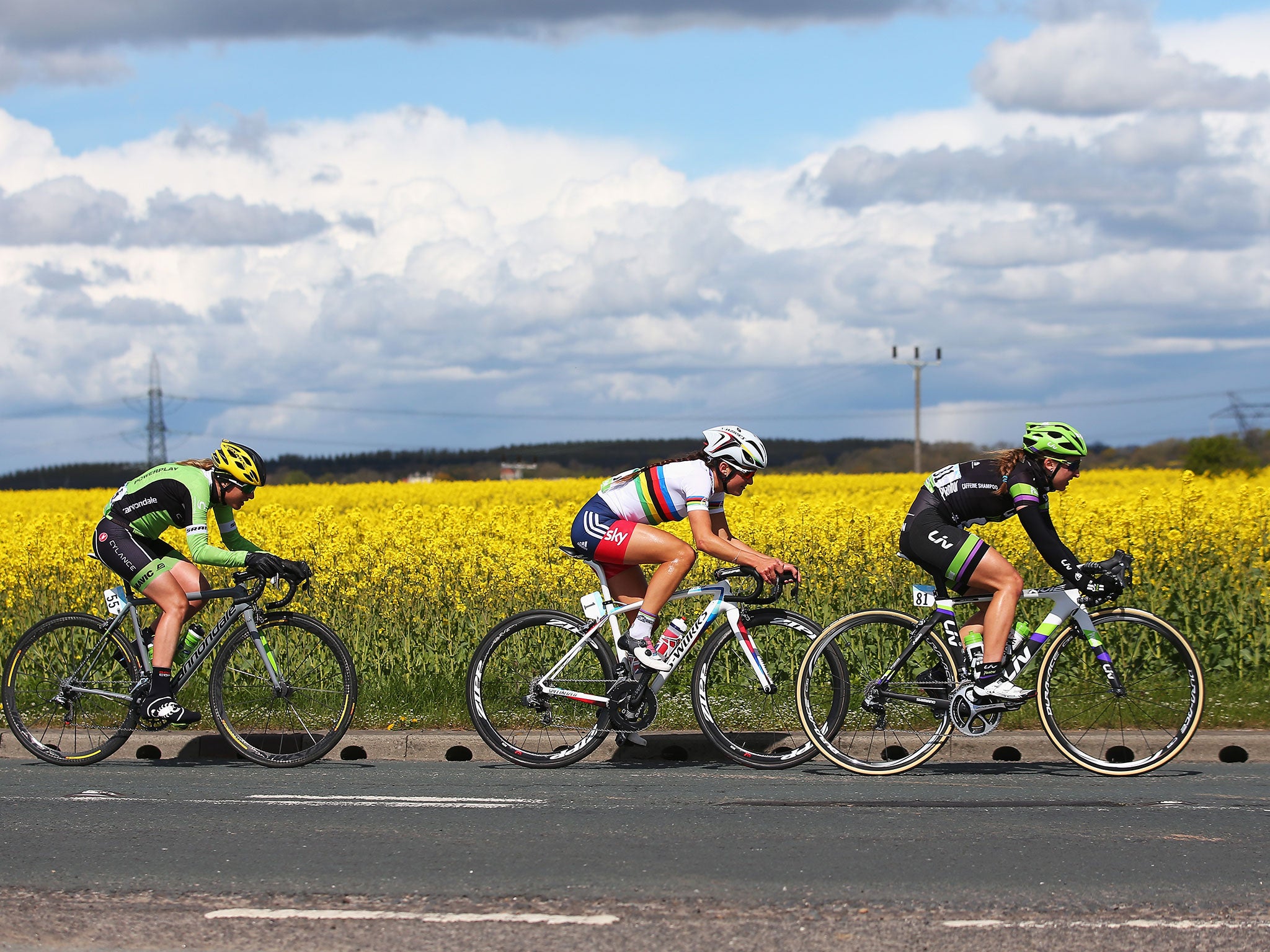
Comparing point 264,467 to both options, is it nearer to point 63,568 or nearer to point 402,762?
point 402,762

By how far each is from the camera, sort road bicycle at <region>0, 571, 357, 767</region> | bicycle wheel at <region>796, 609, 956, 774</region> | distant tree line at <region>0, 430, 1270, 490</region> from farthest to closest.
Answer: distant tree line at <region>0, 430, 1270, 490</region>
road bicycle at <region>0, 571, 357, 767</region>
bicycle wheel at <region>796, 609, 956, 774</region>

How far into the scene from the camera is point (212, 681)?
878cm

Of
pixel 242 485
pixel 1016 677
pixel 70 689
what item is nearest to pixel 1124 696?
pixel 1016 677

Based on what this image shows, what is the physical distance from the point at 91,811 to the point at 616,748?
338cm

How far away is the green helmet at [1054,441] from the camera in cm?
811

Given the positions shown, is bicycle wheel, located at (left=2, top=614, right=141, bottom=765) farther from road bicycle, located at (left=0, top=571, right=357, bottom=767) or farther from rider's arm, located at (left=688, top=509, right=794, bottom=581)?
rider's arm, located at (left=688, top=509, right=794, bottom=581)

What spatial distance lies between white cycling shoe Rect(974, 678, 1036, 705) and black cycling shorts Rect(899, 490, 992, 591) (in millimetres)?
564

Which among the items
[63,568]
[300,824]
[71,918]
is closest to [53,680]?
[300,824]

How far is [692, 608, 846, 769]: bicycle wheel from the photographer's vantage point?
848 cm

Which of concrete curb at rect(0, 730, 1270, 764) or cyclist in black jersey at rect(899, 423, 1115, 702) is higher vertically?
cyclist in black jersey at rect(899, 423, 1115, 702)

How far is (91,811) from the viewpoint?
23.7ft

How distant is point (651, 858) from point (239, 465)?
3982 mm

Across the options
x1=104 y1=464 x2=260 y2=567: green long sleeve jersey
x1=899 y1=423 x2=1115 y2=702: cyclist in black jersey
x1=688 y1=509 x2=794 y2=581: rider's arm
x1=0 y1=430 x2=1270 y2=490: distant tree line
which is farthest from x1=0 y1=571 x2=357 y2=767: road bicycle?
x1=0 y1=430 x2=1270 y2=490: distant tree line

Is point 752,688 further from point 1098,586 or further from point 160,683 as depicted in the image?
point 160,683
